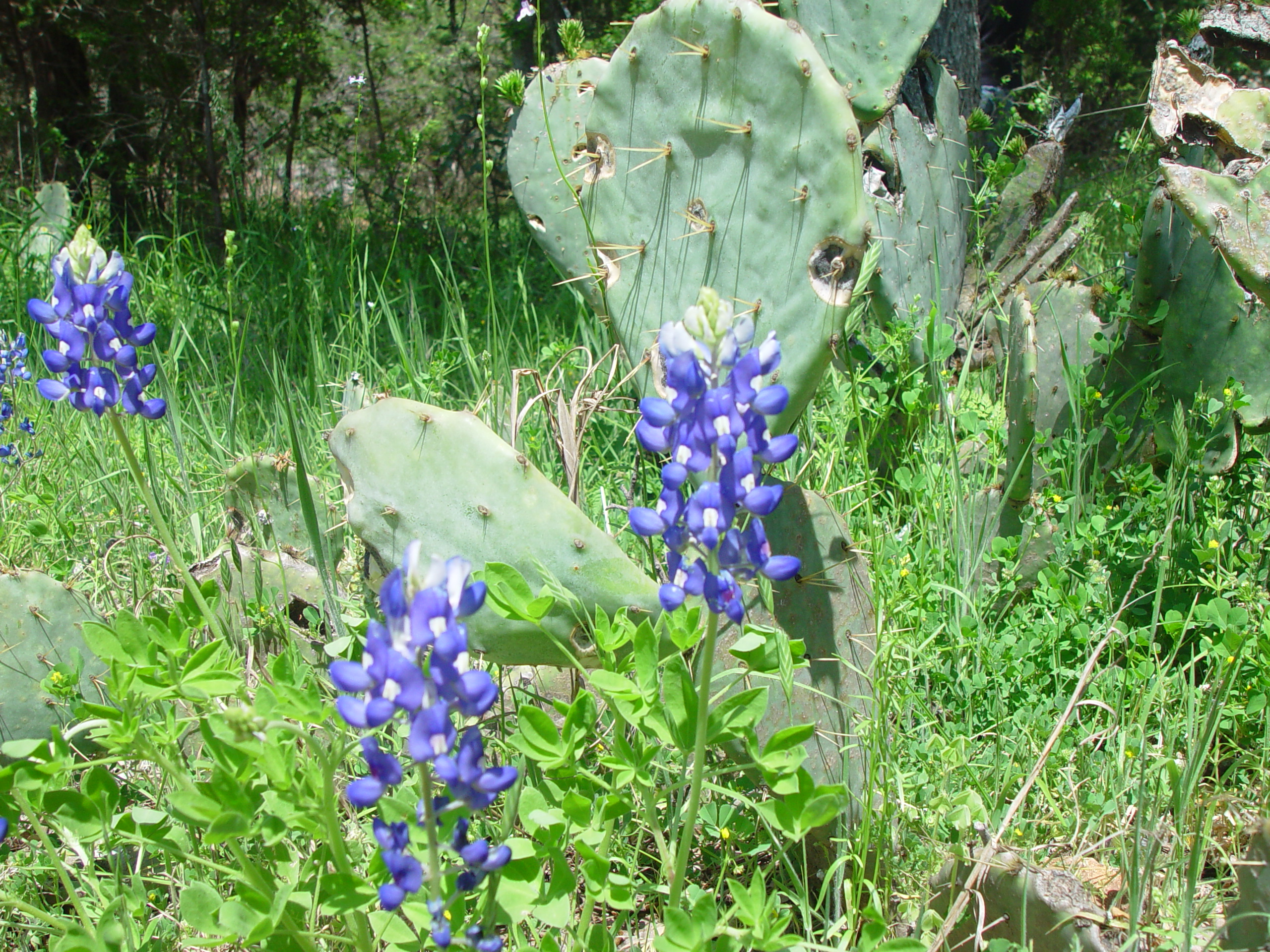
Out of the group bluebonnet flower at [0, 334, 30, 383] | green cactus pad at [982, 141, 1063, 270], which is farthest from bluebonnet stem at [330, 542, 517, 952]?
green cactus pad at [982, 141, 1063, 270]

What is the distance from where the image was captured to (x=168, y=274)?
4.05 meters

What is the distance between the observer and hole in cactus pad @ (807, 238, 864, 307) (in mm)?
1555

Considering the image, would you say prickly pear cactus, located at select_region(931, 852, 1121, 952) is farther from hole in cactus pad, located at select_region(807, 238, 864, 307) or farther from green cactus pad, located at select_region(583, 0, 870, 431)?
hole in cactus pad, located at select_region(807, 238, 864, 307)

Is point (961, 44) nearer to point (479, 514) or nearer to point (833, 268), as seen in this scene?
point (833, 268)

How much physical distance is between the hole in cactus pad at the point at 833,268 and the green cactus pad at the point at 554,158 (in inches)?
32.8

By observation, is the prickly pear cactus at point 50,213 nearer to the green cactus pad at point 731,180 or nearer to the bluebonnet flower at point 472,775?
the green cactus pad at point 731,180

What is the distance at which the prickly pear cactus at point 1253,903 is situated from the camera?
0.90 metres

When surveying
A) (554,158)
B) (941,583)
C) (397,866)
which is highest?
(554,158)

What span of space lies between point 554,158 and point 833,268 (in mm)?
1048

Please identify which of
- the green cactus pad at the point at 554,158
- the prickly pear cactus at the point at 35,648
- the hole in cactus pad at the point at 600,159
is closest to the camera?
the prickly pear cactus at the point at 35,648

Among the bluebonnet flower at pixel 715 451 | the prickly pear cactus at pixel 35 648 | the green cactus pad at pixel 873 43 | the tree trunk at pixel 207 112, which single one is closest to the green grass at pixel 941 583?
the prickly pear cactus at pixel 35 648

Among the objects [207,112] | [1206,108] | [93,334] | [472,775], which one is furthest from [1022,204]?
[207,112]

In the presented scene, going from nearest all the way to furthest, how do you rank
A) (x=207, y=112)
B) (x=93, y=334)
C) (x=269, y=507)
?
(x=93, y=334)
(x=269, y=507)
(x=207, y=112)

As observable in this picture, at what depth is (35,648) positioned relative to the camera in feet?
4.66
